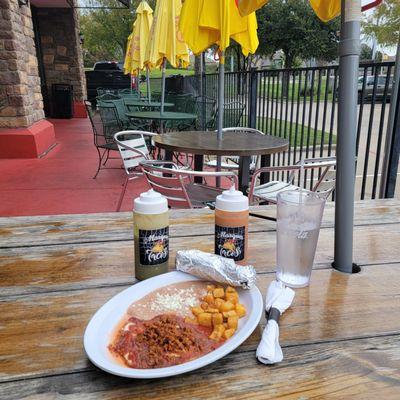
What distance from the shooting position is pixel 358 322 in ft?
2.74

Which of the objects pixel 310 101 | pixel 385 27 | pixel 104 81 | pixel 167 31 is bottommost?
pixel 310 101

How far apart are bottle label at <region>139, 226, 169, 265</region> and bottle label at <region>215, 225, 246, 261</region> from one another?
0.14m

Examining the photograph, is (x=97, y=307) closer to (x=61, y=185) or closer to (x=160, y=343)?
(x=160, y=343)

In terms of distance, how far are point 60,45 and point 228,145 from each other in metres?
9.81

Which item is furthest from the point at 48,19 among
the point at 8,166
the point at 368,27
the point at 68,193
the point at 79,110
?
the point at 368,27

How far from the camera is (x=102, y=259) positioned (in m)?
1.13

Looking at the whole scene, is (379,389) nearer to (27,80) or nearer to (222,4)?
(222,4)

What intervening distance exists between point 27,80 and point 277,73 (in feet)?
12.1

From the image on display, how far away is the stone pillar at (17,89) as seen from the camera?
5.42 meters

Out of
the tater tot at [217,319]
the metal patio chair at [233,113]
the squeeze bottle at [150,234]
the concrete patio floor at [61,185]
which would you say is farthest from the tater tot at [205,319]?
the metal patio chair at [233,113]

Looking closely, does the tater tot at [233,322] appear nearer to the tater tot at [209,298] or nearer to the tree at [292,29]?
Result: the tater tot at [209,298]

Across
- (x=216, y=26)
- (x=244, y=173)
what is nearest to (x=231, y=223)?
(x=244, y=173)

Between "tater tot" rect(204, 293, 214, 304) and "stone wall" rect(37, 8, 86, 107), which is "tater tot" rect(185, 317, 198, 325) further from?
"stone wall" rect(37, 8, 86, 107)

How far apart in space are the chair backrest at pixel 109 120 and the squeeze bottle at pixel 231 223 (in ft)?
14.8
